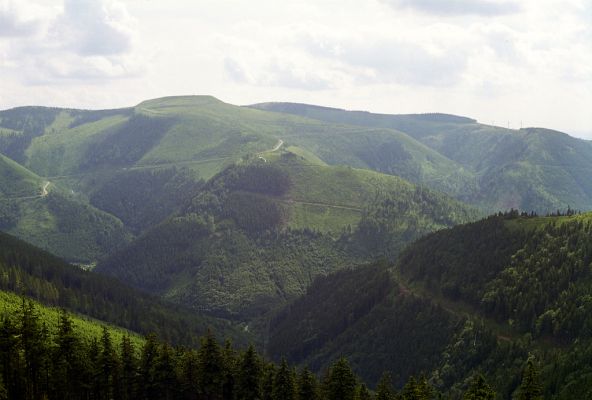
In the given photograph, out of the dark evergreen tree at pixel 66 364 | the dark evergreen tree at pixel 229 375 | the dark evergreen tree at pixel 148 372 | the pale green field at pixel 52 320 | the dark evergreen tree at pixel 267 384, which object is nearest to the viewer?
the dark evergreen tree at pixel 66 364

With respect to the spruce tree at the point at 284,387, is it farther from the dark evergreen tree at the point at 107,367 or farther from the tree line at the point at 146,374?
the dark evergreen tree at the point at 107,367

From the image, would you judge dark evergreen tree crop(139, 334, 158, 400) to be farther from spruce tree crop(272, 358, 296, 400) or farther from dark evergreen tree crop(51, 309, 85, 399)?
spruce tree crop(272, 358, 296, 400)

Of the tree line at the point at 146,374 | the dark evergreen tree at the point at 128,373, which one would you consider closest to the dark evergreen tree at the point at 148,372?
the tree line at the point at 146,374

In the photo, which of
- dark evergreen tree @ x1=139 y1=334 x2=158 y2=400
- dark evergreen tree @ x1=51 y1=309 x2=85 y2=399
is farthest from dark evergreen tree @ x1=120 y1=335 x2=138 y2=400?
dark evergreen tree @ x1=51 y1=309 x2=85 y2=399

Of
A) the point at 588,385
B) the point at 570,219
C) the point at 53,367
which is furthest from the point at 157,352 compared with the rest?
the point at 570,219

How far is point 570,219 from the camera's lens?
194875 mm

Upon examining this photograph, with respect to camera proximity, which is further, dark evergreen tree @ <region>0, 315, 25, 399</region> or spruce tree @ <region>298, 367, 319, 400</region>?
spruce tree @ <region>298, 367, 319, 400</region>

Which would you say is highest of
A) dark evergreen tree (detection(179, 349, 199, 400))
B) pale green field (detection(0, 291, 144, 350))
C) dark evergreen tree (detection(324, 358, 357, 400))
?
dark evergreen tree (detection(324, 358, 357, 400))

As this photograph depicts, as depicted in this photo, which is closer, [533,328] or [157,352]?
[157,352]

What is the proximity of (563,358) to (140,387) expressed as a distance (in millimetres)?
101965

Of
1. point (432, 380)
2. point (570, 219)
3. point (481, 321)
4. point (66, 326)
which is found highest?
point (570, 219)

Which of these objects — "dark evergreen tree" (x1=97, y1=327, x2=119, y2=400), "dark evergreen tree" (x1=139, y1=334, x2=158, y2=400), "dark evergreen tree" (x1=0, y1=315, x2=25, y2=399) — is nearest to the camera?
"dark evergreen tree" (x1=0, y1=315, x2=25, y2=399)

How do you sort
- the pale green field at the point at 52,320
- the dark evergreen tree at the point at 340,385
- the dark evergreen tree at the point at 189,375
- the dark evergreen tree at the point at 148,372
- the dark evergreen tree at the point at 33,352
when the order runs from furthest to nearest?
1. the pale green field at the point at 52,320
2. the dark evergreen tree at the point at 189,375
3. the dark evergreen tree at the point at 148,372
4. the dark evergreen tree at the point at 340,385
5. the dark evergreen tree at the point at 33,352

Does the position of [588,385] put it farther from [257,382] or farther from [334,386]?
[257,382]
